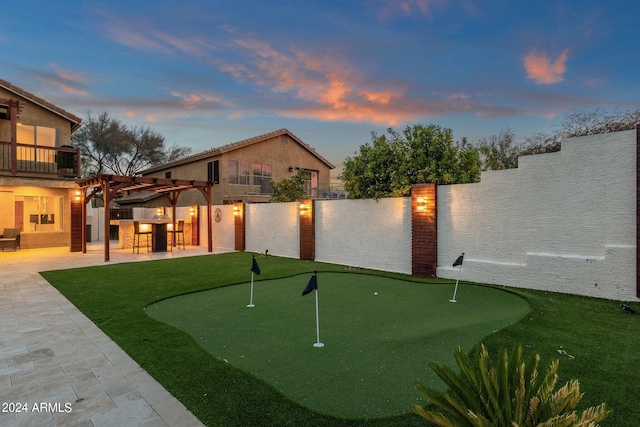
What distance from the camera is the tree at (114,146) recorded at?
27.5 m

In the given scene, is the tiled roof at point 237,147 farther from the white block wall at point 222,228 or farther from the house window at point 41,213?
the house window at point 41,213

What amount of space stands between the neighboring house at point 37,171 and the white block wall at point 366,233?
12.0 metres

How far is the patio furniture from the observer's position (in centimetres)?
1446

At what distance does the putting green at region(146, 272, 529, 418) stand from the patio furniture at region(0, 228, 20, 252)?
43.3 feet

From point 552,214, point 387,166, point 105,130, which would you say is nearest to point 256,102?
point 387,166

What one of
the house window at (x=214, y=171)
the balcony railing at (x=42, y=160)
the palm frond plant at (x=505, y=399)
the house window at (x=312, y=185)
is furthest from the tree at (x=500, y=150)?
the balcony railing at (x=42, y=160)

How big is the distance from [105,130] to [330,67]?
24.1 meters

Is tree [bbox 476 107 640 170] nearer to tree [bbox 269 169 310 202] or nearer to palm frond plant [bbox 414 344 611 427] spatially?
palm frond plant [bbox 414 344 611 427]

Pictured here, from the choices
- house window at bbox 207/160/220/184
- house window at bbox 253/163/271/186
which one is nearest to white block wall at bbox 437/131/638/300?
house window at bbox 253/163/271/186

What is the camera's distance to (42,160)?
1544 cm

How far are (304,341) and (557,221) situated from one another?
5916mm

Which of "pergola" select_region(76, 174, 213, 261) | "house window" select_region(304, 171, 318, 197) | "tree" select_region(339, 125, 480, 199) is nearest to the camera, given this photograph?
"tree" select_region(339, 125, 480, 199)

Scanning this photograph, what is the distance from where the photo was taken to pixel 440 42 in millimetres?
10484

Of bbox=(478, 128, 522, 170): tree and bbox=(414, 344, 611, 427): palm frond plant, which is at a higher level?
bbox=(478, 128, 522, 170): tree
